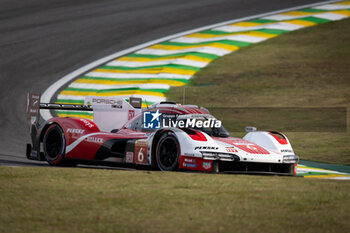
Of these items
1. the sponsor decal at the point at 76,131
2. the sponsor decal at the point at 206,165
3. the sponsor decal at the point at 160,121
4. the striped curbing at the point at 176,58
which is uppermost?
the striped curbing at the point at 176,58

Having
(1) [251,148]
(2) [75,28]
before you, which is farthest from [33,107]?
(2) [75,28]

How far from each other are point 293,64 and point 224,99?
170 inches

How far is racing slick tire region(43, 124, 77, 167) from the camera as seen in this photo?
10.9 m

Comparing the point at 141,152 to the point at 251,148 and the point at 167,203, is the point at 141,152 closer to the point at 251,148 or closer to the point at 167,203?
the point at 251,148

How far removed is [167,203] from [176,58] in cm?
1611

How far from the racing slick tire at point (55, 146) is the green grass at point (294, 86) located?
5.37 metres

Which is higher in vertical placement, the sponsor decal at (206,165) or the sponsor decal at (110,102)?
the sponsor decal at (110,102)

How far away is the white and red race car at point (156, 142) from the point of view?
9156 millimetres

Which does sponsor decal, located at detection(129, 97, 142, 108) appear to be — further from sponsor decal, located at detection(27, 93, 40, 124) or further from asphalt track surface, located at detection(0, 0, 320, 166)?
asphalt track surface, located at detection(0, 0, 320, 166)

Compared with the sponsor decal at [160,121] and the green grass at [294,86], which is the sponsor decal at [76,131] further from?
the green grass at [294,86]

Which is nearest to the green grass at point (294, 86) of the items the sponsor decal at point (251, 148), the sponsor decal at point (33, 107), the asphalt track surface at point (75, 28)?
the sponsor decal at point (251, 148)

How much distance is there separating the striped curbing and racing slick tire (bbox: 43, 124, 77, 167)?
5.38 m

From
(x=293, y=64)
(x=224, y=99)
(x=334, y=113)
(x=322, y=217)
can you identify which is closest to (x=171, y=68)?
(x=224, y=99)

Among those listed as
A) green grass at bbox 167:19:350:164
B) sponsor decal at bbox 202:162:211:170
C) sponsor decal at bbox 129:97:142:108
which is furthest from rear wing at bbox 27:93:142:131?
green grass at bbox 167:19:350:164
